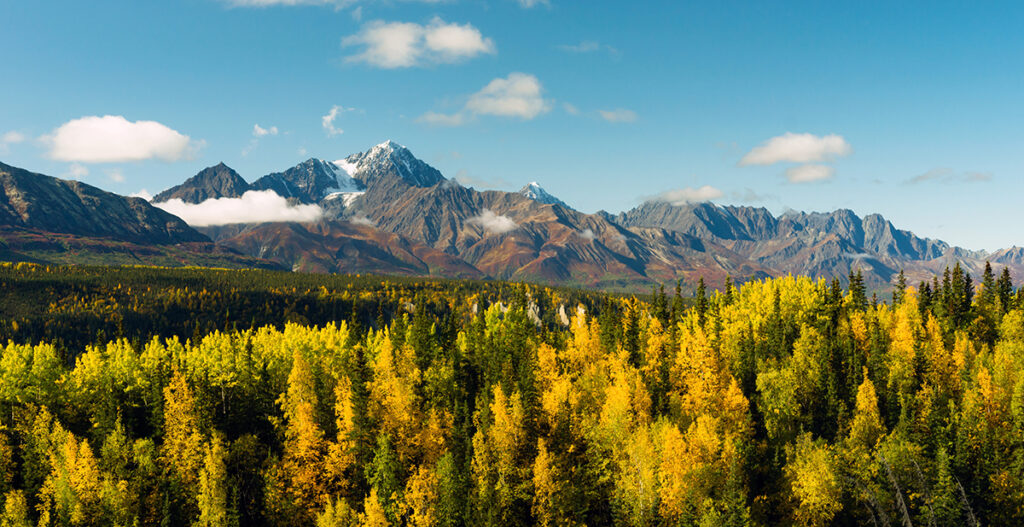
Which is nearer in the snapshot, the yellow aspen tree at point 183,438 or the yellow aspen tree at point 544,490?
the yellow aspen tree at point 544,490

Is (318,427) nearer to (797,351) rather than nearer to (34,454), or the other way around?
(34,454)

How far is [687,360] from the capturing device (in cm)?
7950

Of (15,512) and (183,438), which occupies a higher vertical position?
(183,438)

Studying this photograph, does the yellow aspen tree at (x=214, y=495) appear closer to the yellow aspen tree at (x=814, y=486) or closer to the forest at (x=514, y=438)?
the forest at (x=514, y=438)

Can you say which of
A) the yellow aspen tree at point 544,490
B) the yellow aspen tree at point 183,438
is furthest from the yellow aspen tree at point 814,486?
the yellow aspen tree at point 183,438

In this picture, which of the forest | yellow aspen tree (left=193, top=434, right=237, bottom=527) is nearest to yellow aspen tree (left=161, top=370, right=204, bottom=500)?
the forest

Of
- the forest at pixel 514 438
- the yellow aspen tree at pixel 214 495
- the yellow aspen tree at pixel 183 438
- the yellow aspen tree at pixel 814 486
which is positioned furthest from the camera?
the yellow aspen tree at pixel 183 438

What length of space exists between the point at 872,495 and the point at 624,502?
25116mm

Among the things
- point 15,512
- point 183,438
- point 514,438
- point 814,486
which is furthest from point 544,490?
point 15,512

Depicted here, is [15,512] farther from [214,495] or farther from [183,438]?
[214,495]

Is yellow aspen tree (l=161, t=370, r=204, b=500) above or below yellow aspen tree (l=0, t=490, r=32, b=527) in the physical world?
above

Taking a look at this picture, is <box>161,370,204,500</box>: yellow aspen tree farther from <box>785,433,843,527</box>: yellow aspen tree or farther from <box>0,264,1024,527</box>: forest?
<box>785,433,843,527</box>: yellow aspen tree

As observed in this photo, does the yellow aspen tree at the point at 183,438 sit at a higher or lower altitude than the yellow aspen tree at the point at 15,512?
higher

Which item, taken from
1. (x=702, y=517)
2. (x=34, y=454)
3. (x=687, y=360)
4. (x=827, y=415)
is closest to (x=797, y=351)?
(x=827, y=415)
